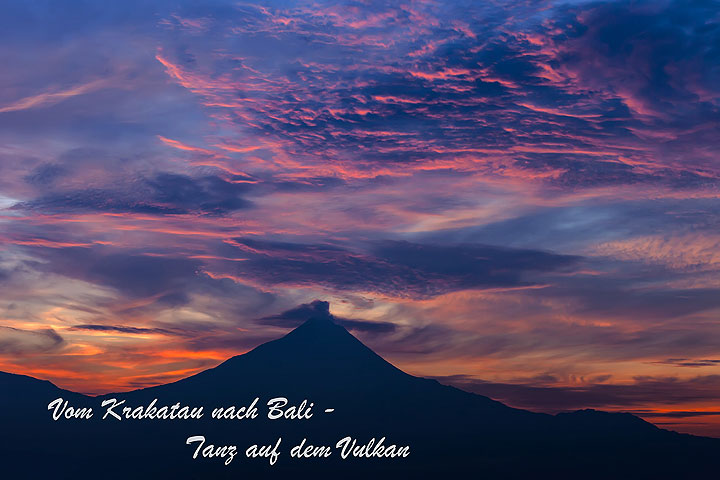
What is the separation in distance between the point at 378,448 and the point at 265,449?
8730 mm

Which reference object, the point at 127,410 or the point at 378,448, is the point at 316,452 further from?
the point at 127,410

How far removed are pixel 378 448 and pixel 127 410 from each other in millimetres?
16563

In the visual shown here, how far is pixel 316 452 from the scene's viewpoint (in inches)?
1738

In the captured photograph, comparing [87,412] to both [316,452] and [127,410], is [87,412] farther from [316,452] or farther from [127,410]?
[316,452]

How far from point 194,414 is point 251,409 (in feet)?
15.4

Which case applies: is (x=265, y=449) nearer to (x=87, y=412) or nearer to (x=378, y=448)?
(x=378, y=448)

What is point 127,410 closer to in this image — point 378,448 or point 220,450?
point 220,450

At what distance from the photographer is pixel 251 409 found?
43250 mm

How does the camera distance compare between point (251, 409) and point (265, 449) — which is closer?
point (251, 409)

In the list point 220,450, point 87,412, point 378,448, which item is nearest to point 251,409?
point 220,450

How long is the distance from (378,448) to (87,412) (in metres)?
19.9

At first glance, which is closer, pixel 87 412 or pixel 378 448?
pixel 378 448

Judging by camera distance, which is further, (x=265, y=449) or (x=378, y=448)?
(x=265, y=449)

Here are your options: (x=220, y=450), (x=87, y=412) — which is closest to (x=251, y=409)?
(x=220, y=450)
